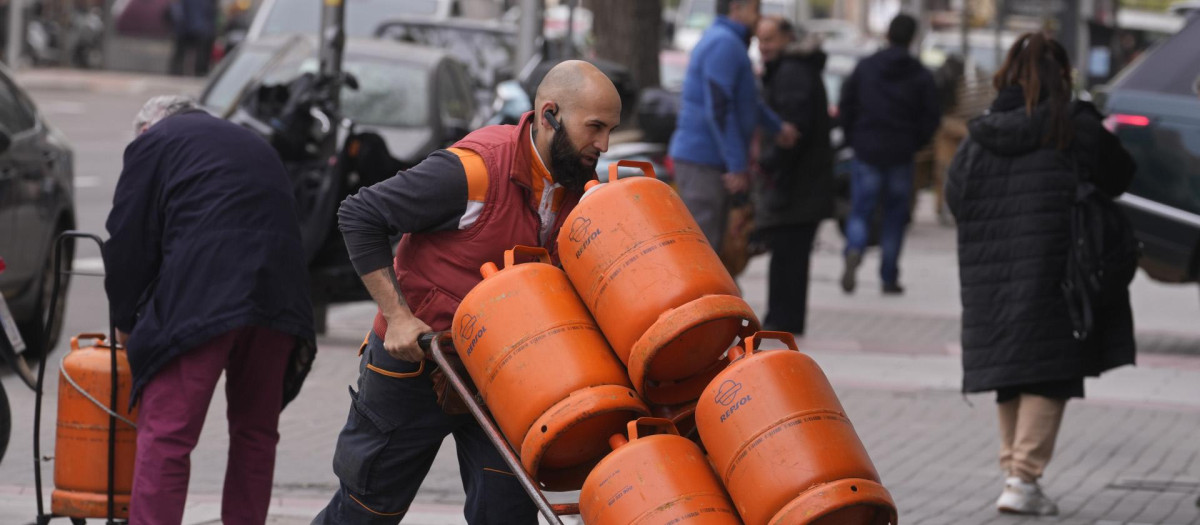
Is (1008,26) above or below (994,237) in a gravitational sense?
below

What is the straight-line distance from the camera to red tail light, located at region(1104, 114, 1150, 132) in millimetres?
10492

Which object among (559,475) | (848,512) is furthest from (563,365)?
(848,512)

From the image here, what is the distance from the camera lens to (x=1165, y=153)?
1038cm

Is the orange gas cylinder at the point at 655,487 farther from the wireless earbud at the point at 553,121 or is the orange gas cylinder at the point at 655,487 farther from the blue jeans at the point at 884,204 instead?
the blue jeans at the point at 884,204

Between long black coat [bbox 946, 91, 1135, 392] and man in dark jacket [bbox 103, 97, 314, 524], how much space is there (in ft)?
8.80

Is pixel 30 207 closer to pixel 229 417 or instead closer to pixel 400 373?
pixel 229 417

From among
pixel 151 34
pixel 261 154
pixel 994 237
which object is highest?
pixel 261 154

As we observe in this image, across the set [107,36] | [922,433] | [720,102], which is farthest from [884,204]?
[107,36]

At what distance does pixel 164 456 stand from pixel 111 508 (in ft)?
1.16

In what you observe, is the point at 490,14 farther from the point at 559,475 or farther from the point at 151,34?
the point at 559,475

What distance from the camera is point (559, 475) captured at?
4.31m

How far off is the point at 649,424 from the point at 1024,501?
310 cm

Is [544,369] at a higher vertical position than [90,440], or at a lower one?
higher

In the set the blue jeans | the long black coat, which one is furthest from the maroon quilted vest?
the blue jeans
